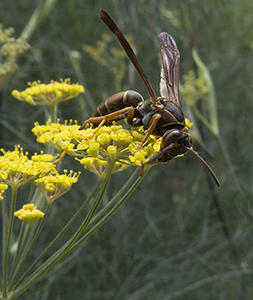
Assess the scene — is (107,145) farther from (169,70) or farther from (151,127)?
(169,70)

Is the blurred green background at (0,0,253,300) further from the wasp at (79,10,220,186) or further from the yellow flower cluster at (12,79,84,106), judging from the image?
the wasp at (79,10,220,186)

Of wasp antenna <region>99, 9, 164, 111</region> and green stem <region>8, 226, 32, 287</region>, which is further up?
wasp antenna <region>99, 9, 164, 111</region>

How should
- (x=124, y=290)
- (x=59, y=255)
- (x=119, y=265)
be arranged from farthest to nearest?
(x=119, y=265)
(x=124, y=290)
(x=59, y=255)

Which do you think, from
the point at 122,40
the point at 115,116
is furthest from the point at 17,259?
the point at 122,40

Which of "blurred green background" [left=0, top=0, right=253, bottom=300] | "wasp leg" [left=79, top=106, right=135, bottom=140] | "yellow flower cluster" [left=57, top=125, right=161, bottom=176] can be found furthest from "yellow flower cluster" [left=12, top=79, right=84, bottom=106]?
"blurred green background" [left=0, top=0, right=253, bottom=300]

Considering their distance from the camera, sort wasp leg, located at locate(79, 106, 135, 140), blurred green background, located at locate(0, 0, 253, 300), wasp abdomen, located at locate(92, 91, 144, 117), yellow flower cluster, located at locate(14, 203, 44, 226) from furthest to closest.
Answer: blurred green background, located at locate(0, 0, 253, 300) < wasp abdomen, located at locate(92, 91, 144, 117) < wasp leg, located at locate(79, 106, 135, 140) < yellow flower cluster, located at locate(14, 203, 44, 226)

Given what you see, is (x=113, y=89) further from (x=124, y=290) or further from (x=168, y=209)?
(x=124, y=290)

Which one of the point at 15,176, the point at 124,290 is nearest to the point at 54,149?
the point at 15,176

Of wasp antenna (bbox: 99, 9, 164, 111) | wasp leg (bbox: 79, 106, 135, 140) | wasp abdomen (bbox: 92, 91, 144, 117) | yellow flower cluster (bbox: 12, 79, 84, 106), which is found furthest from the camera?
yellow flower cluster (bbox: 12, 79, 84, 106)
